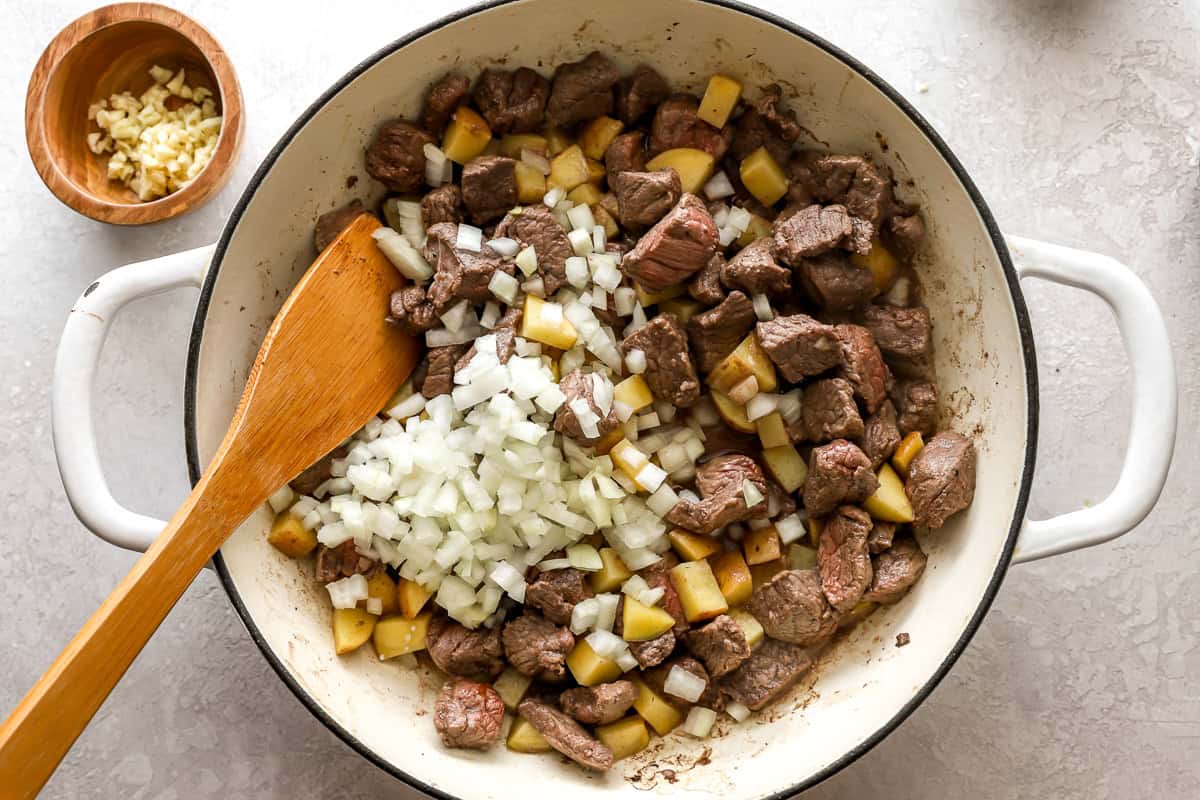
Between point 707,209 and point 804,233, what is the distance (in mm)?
297

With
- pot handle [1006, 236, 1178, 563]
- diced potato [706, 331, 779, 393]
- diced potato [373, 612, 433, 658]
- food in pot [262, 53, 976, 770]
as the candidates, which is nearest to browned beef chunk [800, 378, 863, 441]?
food in pot [262, 53, 976, 770]

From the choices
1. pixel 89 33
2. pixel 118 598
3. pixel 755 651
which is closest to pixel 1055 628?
pixel 755 651

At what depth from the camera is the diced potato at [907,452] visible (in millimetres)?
2756

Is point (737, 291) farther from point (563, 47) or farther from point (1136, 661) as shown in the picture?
point (1136, 661)

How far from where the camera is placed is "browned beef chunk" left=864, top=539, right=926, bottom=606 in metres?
2.71

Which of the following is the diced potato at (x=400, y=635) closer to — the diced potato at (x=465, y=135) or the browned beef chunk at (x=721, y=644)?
the browned beef chunk at (x=721, y=644)

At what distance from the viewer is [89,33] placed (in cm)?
282

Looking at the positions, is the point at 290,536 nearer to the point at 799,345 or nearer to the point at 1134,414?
the point at 799,345

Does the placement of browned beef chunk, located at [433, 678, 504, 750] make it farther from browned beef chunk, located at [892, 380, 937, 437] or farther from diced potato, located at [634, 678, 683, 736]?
browned beef chunk, located at [892, 380, 937, 437]

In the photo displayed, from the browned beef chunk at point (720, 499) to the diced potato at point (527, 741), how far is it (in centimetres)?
68

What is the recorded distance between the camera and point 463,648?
2734 mm

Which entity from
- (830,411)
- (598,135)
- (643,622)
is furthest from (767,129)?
(643,622)

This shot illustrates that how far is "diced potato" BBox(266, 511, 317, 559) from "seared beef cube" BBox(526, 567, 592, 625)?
61cm

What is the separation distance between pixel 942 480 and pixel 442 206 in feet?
4.96
